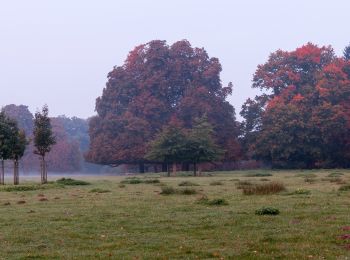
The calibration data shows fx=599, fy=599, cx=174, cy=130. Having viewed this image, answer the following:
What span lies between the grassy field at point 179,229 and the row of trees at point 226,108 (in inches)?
1898

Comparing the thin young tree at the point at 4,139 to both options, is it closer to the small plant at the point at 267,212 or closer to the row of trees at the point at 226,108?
the row of trees at the point at 226,108

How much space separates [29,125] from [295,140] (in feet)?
242

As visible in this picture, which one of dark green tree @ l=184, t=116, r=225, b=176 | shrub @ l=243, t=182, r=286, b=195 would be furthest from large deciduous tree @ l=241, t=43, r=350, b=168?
shrub @ l=243, t=182, r=286, b=195

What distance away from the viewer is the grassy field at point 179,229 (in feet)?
46.9

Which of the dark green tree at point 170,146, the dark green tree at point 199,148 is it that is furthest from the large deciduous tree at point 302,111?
the dark green tree at point 170,146

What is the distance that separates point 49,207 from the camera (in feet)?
84.8

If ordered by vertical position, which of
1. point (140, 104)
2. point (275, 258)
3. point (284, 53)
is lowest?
point (275, 258)

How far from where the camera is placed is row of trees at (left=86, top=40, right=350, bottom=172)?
269 ft

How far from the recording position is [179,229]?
18.2 metres

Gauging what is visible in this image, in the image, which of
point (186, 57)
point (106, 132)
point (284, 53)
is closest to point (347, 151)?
point (284, 53)

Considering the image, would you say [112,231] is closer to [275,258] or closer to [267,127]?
[275,258]

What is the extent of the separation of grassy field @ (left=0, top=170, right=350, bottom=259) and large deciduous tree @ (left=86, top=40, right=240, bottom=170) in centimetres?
6284

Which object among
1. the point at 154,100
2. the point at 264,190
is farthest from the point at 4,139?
the point at 154,100

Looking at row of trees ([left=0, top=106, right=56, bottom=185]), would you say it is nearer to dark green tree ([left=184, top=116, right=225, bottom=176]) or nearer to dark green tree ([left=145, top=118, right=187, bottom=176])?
dark green tree ([left=145, top=118, right=187, bottom=176])
